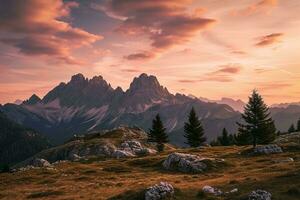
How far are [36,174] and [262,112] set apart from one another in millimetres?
54220

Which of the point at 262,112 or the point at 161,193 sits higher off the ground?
the point at 262,112

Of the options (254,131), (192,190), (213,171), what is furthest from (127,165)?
(192,190)

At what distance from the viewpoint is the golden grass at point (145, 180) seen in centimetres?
3909

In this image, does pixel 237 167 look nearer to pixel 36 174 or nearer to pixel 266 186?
pixel 266 186

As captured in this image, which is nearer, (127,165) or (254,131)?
(127,165)

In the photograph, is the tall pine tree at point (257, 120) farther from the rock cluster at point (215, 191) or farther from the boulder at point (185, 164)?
the rock cluster at point (215, 191)

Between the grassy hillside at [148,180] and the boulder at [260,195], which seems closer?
the boulder at [260,195]

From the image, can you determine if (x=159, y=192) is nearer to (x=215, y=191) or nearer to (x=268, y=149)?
(x=215, y=191)

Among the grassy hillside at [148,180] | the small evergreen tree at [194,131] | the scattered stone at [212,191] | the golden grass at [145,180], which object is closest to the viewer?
the scattered stone at [212,191]

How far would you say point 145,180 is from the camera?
56.8 m

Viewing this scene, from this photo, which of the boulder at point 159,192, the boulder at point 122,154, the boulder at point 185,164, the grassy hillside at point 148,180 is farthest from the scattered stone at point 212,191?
the boulder at point 122,154

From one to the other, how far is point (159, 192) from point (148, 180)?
20.2 m

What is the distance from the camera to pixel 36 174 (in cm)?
7788

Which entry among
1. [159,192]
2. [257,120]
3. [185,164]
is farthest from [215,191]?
[257,120]
